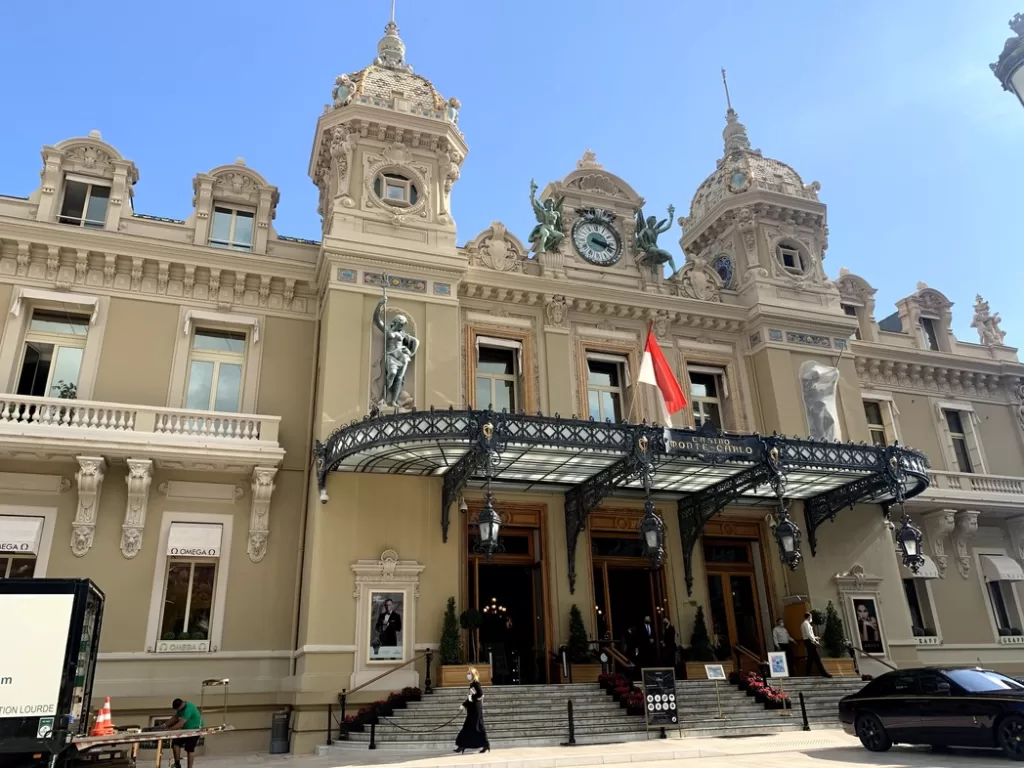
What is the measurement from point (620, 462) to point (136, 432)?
10.7 meters

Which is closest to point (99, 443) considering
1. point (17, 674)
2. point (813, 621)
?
point (17, 674)

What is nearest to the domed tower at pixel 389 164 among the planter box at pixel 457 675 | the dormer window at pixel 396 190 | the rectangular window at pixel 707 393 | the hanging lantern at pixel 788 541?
the dormer window at pixel 396 190

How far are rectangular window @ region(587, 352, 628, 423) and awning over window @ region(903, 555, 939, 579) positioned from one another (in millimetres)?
10117

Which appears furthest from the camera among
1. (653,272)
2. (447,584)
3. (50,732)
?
(653,272)

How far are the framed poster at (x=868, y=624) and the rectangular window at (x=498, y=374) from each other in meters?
10.4

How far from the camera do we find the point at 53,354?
18.4m

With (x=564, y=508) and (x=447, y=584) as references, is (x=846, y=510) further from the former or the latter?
(x=447, y=584)

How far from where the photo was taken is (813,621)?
64.4 ft

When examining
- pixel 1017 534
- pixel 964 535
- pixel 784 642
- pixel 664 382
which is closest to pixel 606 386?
pixel 664 382

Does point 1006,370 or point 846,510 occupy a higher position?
point 1006,370

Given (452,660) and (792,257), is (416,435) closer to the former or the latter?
(452,660)

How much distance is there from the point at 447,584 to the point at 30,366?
36.2ft

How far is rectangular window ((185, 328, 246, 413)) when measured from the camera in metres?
19.0

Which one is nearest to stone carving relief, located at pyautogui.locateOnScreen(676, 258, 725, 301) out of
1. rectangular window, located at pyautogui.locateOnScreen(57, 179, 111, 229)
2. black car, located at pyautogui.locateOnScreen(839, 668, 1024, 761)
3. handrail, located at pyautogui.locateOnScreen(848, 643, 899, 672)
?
handrail, located at pyautogui.locateOnScreen(848, 643, 899, 672)
